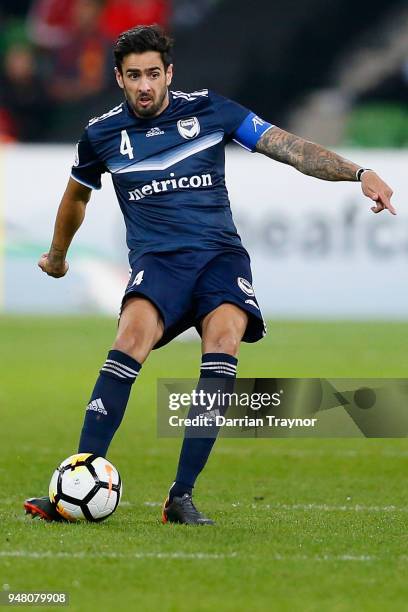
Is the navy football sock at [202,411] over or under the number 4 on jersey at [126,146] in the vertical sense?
under

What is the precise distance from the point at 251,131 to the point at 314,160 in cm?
37

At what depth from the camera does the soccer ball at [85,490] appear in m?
5.25

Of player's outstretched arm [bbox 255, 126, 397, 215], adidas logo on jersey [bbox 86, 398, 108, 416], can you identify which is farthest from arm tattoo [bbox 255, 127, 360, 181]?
adidas logo on jersey [bbox 86, 398, 108, 416]

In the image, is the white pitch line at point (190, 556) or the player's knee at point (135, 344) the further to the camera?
the player's knee at point (135, 344)

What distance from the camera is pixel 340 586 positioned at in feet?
13.6

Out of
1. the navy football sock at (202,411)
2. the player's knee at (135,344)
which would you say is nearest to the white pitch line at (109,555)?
the navy football sock at (202,411)

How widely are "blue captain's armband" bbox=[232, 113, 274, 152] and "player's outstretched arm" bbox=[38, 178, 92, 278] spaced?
0.76 metres

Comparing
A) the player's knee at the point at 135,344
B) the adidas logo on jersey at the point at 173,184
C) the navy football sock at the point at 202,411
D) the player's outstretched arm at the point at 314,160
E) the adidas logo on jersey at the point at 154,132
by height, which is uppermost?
the adidas logo on jersey at the point at 154,132

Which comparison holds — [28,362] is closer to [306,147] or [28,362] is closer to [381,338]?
[381,338]

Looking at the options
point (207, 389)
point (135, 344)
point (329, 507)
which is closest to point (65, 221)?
point (135, 344)

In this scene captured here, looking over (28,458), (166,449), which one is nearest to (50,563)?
(28,458)

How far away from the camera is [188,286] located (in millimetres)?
5699

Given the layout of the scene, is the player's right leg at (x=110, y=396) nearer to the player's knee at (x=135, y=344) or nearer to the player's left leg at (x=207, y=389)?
the player's knee at (x=135, y=344)

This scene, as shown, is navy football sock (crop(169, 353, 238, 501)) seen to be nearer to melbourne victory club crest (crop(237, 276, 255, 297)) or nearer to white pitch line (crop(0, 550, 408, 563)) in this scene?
melbourne victory club crest (crop(237, 276, 255, 297))
